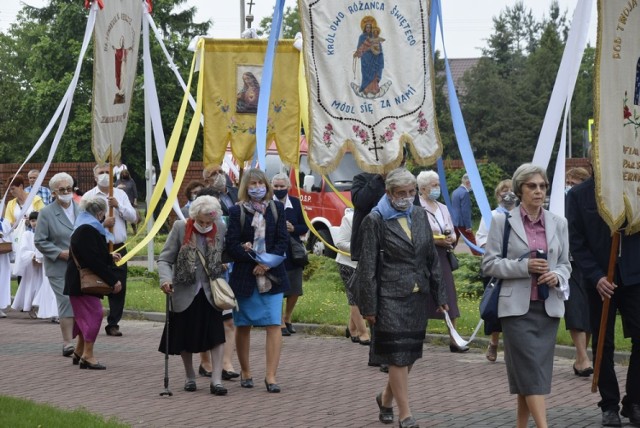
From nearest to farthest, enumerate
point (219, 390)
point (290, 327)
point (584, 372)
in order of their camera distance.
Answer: point (219, 390) < point (584, 372) < point (290, 327)

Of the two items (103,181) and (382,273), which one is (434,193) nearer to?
(382,273)

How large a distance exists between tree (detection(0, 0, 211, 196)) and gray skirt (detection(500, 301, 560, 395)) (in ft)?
147

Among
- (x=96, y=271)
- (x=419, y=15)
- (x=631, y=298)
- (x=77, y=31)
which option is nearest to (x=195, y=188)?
(x=96, y=271)

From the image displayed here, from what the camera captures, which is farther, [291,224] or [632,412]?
[291,224]

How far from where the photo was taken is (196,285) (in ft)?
37.4

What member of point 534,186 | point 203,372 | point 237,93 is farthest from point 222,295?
point 237,93

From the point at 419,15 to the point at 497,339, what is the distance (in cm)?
362

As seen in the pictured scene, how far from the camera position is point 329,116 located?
1113 centimetres

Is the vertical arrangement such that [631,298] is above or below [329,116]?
below

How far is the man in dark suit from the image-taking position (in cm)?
915

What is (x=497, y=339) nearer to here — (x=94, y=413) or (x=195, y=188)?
(x=195, y=188)

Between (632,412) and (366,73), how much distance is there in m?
3.65

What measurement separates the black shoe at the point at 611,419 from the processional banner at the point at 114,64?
270 inches

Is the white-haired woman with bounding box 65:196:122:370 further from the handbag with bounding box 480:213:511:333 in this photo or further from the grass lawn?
the handbag with bounding box 480:213:511:333
